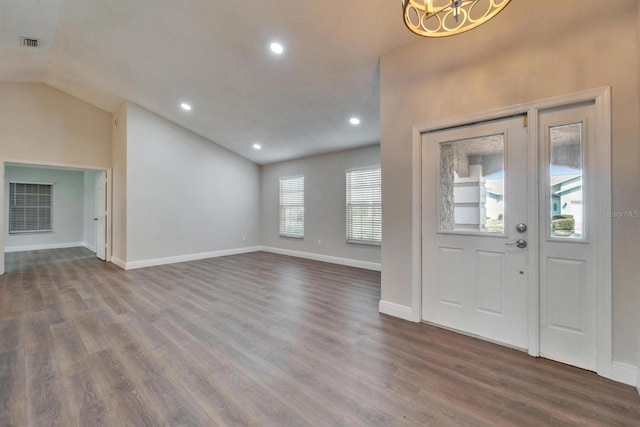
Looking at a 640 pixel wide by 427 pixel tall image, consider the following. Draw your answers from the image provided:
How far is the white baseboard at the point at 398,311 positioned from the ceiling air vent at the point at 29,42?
6.03m

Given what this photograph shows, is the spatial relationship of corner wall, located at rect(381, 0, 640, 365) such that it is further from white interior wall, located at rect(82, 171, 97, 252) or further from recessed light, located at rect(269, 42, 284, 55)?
white interior wall, located at rect(82, 171, 97, 252)

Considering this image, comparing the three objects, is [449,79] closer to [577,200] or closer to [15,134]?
[577,200]

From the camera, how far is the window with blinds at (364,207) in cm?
554

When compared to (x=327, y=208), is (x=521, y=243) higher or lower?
lower

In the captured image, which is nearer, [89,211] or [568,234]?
[568,234]

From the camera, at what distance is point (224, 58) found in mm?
3656

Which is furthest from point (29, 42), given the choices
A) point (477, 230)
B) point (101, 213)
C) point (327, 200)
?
point (477, 230)

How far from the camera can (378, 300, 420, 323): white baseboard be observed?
2.93 metres

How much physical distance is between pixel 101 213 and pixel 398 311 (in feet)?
22.5

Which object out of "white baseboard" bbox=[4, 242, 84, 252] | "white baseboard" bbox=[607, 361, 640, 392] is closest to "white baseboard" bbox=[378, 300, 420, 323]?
"white baseboard" bbox=[607, 361, 640, 392]

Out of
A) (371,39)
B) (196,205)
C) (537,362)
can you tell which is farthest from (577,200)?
(196,205)

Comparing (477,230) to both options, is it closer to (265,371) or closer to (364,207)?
(265,371)

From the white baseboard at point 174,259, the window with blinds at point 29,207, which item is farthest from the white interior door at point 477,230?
the window with blinds at point 29,207

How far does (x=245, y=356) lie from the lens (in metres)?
2.29
